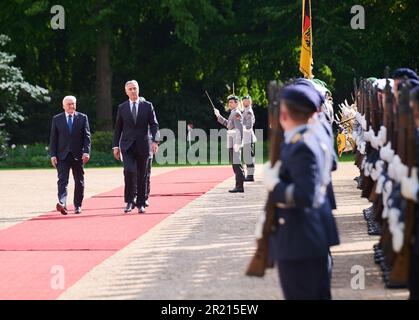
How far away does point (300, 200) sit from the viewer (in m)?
5.39

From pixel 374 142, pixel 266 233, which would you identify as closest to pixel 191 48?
pixel 374 142

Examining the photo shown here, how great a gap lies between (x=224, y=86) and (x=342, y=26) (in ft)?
24.4

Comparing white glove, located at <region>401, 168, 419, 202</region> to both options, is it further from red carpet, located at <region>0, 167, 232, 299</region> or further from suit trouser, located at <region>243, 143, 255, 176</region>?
suit trouser, located at <region>243, 143, 255, 176</region>

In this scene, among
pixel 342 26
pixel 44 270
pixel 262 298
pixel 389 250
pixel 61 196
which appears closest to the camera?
pixel 389 250

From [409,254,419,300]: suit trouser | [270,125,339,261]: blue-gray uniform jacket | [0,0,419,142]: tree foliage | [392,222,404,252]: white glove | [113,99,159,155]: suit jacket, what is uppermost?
[0,0,419,142]: tree foliage

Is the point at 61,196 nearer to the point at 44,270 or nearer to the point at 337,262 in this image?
the point at 44,270

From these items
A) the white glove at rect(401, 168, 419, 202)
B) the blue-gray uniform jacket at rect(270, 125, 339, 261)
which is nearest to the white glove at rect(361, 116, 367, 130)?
the white glove at rect(401, 168, 419, 202)

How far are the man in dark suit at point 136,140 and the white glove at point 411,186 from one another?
358 inches

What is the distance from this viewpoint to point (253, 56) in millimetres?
42094

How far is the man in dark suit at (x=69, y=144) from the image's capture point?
14922mm

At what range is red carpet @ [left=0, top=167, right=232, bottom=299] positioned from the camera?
8805 millimetres

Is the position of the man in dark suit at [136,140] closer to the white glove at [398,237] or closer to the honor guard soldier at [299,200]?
the white glove at [398,237]

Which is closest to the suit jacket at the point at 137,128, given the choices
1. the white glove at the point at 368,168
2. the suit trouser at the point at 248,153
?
the white glove at the point at 368,168

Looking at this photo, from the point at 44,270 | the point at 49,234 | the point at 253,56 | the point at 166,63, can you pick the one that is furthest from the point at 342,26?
the point at 44,270
